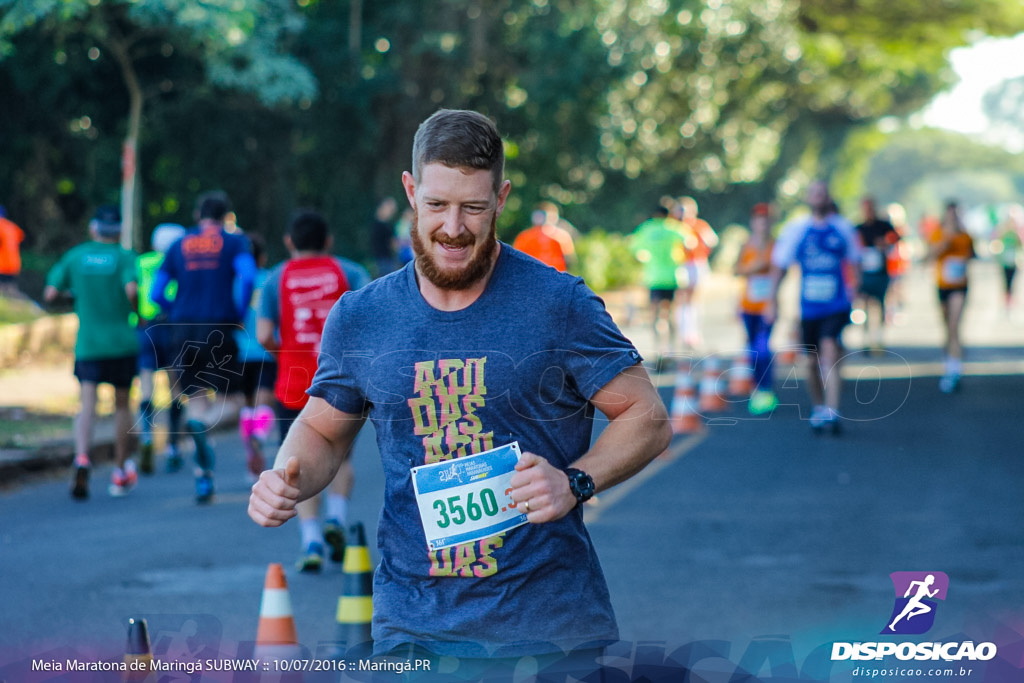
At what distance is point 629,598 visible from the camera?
22.3 ft

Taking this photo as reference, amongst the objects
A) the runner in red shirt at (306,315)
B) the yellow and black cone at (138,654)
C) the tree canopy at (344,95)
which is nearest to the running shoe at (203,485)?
the runner in red shirt at (306,315)

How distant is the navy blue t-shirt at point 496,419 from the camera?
3.10 m

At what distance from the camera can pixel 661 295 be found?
1819cm

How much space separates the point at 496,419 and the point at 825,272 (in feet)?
29.7

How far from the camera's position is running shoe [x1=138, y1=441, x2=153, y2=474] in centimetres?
1106

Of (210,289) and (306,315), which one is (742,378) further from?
(306,315)

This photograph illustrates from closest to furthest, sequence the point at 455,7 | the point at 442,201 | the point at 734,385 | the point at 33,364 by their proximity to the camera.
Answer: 1. the point at 442,201
2. the point at 734,385
3. the point at 33,364
4. the point at 455,7

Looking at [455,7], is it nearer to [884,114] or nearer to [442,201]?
[442,201]

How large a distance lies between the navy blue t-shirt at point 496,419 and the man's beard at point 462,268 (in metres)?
0.06

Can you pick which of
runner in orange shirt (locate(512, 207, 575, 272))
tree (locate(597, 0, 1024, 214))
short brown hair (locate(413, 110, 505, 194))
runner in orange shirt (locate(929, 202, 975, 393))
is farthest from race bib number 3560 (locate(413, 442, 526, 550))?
tree (locate(597, 0, 1024, 214))

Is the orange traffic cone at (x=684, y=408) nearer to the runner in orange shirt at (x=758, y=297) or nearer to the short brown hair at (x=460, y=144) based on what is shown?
the runner in orange shirt at (x=758, y=297)

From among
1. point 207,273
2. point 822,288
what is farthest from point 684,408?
point 207,273

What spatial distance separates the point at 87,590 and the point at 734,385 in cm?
949

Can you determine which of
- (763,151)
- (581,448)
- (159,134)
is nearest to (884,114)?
(763,151)
